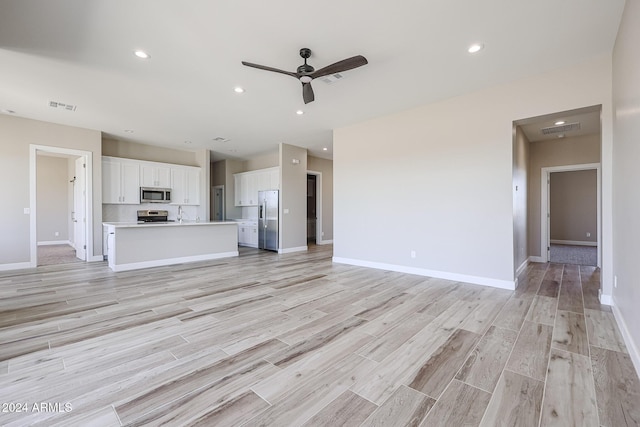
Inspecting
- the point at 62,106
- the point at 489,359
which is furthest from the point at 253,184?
the point at 489,359

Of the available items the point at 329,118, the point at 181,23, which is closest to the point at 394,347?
the point at 181,23

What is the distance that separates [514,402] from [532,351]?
0.80 metres

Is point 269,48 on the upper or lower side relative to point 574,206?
upper

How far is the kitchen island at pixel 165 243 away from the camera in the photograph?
506 centimetres

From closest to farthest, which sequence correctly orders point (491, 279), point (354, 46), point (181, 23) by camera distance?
point (181, 23), point (354, 46), point (491, 279)

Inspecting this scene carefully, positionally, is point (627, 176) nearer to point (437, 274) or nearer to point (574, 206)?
point (437, 274)

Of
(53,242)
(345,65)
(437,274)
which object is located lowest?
(437,274)

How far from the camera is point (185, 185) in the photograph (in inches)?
307

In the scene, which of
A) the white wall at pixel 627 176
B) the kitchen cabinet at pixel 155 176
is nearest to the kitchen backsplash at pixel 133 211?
the kitchen cabinet at pixel 155 176

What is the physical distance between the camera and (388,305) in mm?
3205

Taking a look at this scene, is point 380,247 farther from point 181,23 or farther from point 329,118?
point 181,23

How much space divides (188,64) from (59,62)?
4.86 ft

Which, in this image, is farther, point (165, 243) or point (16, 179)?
point (165, 243)

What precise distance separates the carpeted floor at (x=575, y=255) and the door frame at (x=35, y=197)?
1005 centimetres
